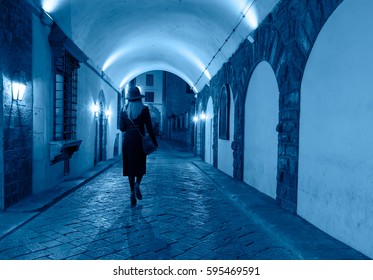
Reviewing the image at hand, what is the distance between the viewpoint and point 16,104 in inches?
197

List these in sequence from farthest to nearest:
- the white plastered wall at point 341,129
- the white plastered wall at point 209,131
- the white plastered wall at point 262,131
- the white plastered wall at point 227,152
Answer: the white plastered wall at point 209,131 → the white plastered wall at point 227,152 → the white plastered wall at point 262,131 → the white plastered wall at point 341,129

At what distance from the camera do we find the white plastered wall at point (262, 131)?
595cm

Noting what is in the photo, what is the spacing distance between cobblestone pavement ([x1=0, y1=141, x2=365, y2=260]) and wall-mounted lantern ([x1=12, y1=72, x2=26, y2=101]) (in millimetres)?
1789

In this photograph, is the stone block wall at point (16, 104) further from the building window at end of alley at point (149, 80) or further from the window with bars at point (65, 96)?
the building window at end of alley at point (149, 80)

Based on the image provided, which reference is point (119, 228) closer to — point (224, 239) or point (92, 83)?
point (224, 239)

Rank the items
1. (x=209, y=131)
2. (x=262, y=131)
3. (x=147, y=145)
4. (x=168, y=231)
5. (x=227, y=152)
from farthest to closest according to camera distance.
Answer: (x=209, y=131) → (x=227, y=152) → (x=262, y=131) → (x=147, y=145) → (x=168, y=231)

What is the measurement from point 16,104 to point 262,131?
438cm

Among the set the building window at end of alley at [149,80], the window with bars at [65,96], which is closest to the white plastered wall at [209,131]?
the window with bars at [65,96]

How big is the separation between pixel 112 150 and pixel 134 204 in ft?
35.7

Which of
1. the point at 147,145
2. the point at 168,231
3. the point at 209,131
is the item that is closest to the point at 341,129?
the point at 168,231

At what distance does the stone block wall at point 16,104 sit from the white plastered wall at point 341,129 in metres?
4.19

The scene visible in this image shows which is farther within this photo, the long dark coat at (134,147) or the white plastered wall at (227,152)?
the white plastered wall at (227,152)

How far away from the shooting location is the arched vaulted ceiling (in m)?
6.83

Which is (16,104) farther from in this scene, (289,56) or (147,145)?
(289,56)
